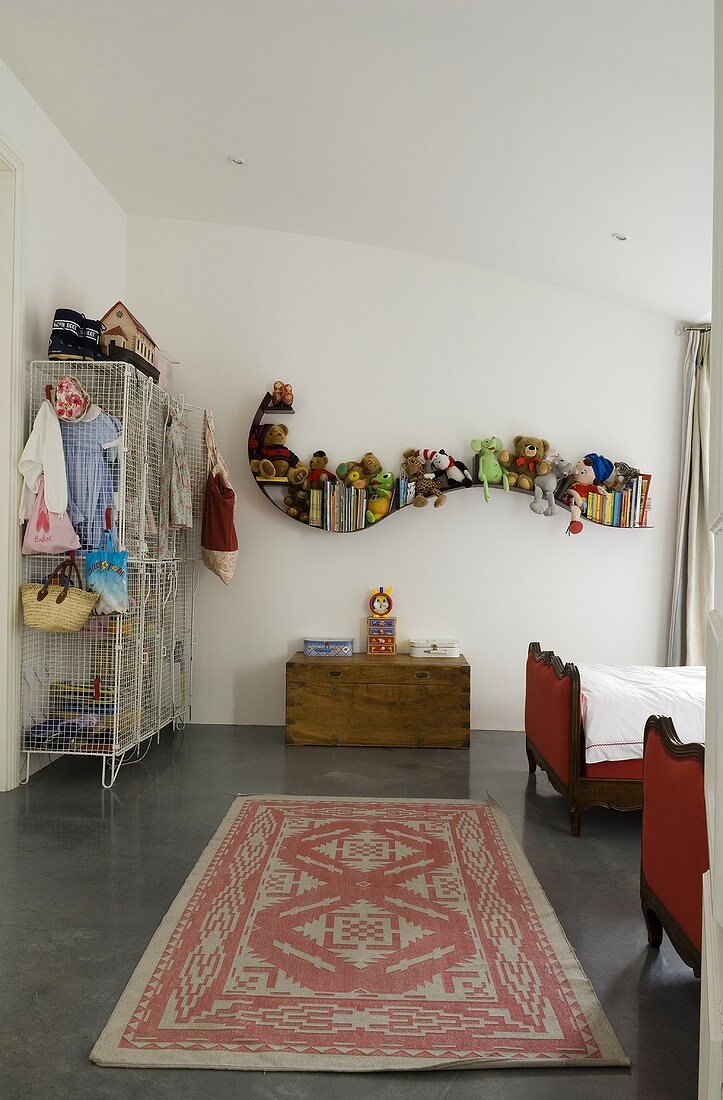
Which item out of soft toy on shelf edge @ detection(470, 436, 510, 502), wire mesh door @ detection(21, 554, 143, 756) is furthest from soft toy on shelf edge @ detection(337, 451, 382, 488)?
wire mesh door @ detection(21, 554, 143, 756)

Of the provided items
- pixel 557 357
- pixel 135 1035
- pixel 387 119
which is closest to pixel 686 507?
pixel 557 357

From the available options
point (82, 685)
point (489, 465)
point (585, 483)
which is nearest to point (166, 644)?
point (82, 685)

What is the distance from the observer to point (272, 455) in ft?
18.2

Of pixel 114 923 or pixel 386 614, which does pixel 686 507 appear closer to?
pixel 386 614

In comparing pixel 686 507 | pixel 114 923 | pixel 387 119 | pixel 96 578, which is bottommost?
pixel 114 923

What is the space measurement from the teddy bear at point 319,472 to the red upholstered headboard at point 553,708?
175cm

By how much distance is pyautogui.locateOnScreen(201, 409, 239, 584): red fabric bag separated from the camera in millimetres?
5285

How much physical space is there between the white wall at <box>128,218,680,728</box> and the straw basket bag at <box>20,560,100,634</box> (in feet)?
5.64

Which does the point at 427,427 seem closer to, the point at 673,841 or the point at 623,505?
the point at 623,505

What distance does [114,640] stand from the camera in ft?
13.9

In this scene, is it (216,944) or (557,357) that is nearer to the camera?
(216,944)

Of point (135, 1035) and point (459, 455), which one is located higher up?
point (459, 455)

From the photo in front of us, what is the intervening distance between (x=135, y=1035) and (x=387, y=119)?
377 centimetres

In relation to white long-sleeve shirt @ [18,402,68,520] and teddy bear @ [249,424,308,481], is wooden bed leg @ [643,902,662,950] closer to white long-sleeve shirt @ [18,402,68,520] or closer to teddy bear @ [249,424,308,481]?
white long-sleeve shirt @ [18,402,68,520]
